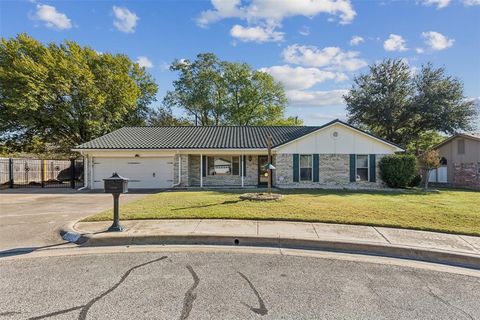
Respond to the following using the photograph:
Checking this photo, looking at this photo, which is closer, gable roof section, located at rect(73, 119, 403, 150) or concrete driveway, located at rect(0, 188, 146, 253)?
concrete driveway, located at rect(0, 188, 146, 253)

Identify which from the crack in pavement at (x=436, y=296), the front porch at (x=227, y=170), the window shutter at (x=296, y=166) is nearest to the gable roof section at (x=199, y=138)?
the front porch at (x=227, y=170)

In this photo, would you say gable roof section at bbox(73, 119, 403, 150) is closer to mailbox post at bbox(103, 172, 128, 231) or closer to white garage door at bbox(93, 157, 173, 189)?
white garage door at bbox(93, 157, 173, 189)

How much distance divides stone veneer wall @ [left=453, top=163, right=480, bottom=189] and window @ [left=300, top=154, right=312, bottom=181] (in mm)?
12253

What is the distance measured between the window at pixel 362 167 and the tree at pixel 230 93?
20455mm

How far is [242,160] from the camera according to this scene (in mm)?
17969

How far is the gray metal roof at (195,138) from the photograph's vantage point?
57.5 ft

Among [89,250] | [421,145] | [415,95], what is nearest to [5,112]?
[89,250]

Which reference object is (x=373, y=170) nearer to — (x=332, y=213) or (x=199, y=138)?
Answer: (x=332, y=213)

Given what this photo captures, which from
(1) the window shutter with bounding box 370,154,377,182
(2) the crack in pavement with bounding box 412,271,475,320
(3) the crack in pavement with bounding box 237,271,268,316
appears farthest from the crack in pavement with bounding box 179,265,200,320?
(1) the window shutter with bounding box 370,154,377,182

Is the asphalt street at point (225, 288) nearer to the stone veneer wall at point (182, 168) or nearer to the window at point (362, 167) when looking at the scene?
the stone veneer wall at point (182, 168)

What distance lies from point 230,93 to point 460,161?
25.6 metres

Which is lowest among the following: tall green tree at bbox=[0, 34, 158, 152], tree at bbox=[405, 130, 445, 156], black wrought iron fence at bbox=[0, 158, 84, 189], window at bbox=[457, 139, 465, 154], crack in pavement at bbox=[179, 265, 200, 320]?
crack in pavement at bbox=[179, 265, 200, 320]

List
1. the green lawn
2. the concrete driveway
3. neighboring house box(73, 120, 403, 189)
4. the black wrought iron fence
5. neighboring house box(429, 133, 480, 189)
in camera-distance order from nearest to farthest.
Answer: the concrete driveway, the green lawn, neighboring house box(73, 120, 403, 189), the black wrought iron fence, neighboring house box(429, 133, 480, 189)

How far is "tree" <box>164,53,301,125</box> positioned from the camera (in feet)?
120
